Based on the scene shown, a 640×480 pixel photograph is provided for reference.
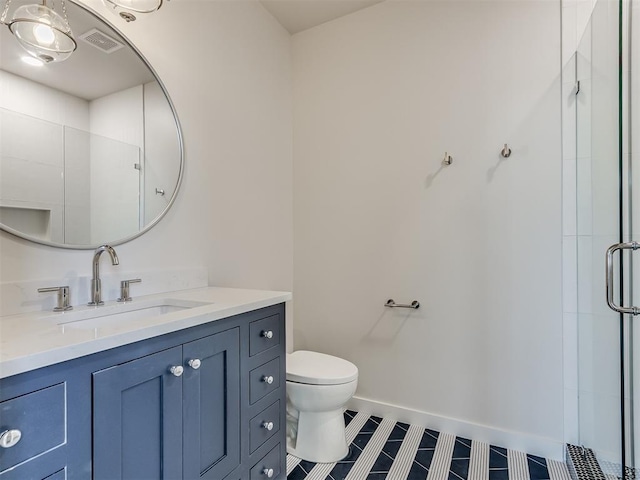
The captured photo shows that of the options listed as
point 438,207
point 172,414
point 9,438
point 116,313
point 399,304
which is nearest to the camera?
point 9,438

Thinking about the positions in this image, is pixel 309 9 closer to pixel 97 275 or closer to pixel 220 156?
pixel 220 156

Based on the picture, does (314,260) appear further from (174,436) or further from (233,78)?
Result: (174,436)

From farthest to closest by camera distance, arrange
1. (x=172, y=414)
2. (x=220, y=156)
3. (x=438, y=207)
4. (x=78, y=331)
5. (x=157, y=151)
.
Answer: (x=438, y=207)
(x=220, y=156)
(x=157, y=151)
(x=172, y=414)
(x=78, y=331)

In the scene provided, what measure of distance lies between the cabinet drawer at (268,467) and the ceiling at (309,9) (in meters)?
2.50

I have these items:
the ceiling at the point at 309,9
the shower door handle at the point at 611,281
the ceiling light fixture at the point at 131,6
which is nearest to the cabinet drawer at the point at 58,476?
the ceiling light fixture at the point at 131,6

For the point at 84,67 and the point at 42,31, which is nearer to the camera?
the point at 42,31

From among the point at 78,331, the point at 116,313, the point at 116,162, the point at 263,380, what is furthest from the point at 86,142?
the point at 263,380

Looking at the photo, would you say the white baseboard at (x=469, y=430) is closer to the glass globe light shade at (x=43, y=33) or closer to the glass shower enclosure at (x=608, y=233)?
the glass shower enclosure at (x=608, y=233)

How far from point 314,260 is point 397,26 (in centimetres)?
159

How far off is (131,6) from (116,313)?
1.16 metres

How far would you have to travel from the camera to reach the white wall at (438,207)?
5.99 ft

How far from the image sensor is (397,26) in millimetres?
2191

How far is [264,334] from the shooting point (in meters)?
1.38

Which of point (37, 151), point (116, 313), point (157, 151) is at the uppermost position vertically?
point (157, 151)
